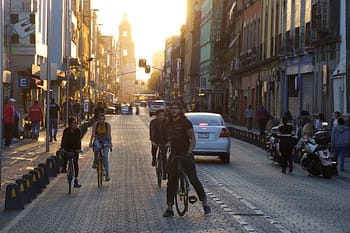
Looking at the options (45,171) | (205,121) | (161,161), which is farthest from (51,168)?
(205,121)

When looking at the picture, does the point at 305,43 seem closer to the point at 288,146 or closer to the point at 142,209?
the point at 288,146

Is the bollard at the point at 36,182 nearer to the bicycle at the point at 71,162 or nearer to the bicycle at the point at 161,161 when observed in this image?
the bicycle at the point at 71,162

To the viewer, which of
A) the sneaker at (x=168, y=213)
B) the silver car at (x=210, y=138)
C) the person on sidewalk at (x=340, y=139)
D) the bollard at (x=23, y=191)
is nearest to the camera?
the sneaker at (x=168, y=213)

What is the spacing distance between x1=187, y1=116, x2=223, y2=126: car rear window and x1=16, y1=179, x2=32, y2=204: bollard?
11.5m

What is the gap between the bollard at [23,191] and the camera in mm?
15102

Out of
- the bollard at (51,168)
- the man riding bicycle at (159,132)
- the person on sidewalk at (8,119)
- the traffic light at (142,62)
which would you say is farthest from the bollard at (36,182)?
the traffic light at (142,62)

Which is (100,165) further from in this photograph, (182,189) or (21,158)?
(21,158)

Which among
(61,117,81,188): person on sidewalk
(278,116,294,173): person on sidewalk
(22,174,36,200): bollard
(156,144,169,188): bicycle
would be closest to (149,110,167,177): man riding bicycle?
(156,144,169,188): bicycle

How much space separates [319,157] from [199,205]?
852 cm

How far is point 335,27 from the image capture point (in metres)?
36.5

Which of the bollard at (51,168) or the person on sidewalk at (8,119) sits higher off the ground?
the person on sidewalk at (8,119)

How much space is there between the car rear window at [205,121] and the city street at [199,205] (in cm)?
203

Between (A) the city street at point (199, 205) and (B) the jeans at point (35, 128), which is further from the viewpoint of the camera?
(B) the jeans at point (35, 128)

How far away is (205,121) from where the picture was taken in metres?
26.9
